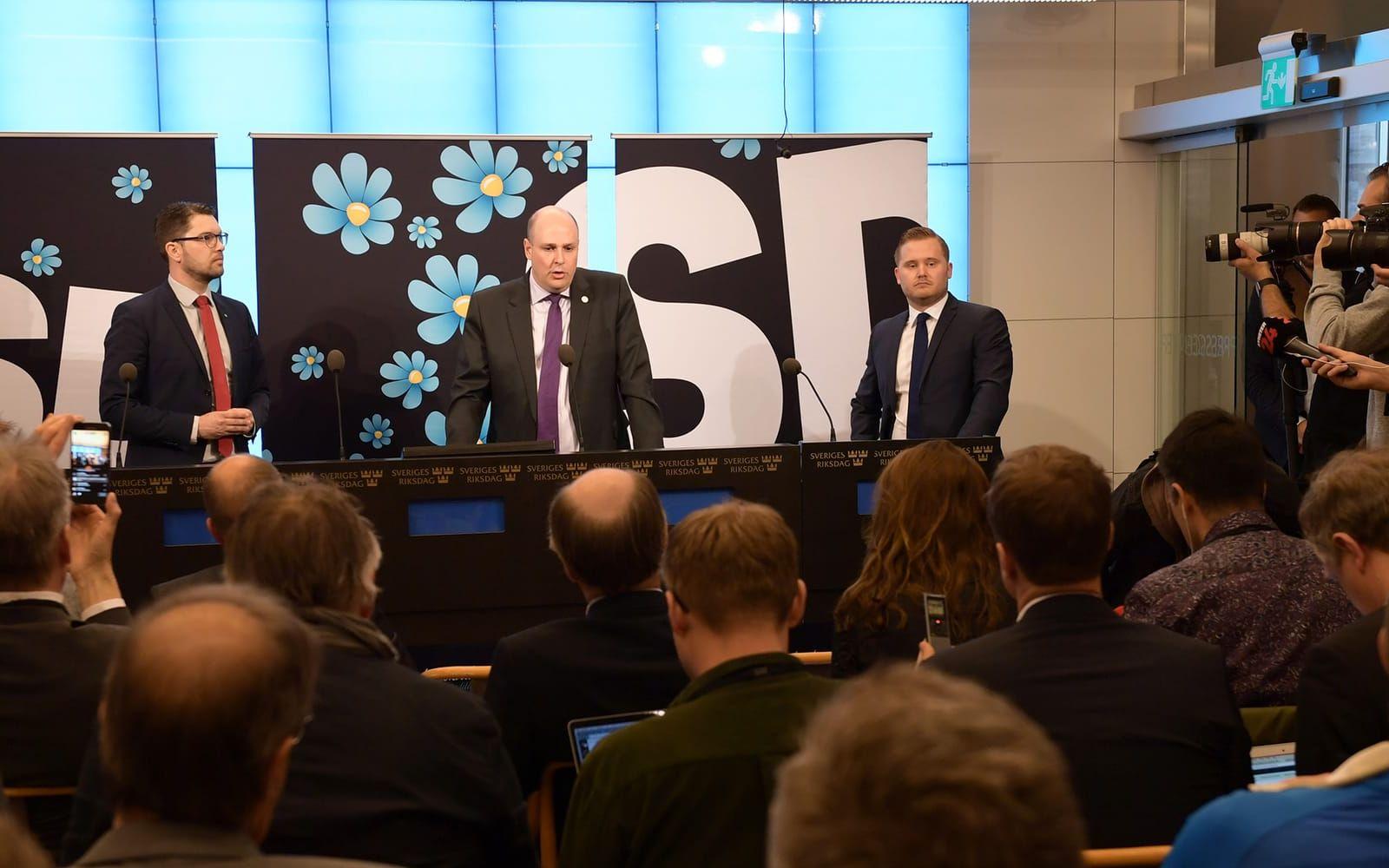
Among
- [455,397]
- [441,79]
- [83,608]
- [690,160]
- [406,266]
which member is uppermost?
[441,79]

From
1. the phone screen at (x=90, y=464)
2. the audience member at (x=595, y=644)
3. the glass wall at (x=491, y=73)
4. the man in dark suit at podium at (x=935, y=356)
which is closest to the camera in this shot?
the audience member at (x=595, y=644)

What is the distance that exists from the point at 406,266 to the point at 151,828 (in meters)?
5.22

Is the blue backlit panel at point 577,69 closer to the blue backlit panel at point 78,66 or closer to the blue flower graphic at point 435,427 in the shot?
the blue flower graphic at point 435,427

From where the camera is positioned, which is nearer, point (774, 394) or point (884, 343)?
point (884, 343)

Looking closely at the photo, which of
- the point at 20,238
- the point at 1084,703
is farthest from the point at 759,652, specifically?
the point at 20,238

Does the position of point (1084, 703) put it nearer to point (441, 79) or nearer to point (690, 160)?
point (690, 160)

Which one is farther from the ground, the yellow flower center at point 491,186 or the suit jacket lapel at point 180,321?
the yellow flower center at point 491,186

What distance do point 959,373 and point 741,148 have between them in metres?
1.88

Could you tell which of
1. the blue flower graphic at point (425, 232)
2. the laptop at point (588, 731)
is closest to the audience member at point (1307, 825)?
the laptop at point (588, 731)

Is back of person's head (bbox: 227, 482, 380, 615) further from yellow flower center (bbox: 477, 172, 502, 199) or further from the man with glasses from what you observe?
yellow flower center (bbox: 477, 172, 502, 199)

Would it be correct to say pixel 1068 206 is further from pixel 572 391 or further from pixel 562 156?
pixel 572 391

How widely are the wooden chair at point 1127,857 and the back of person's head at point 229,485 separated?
203cm

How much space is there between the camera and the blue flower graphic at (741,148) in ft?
21.5

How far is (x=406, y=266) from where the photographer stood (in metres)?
6.21
